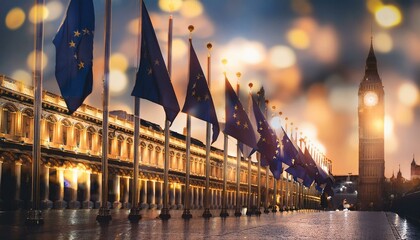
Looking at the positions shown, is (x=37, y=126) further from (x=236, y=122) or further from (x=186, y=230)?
(x=236, y=122)

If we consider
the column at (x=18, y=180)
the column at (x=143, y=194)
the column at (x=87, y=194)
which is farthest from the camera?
the column at (x=143, y=194)

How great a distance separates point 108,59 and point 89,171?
4714 centimetres

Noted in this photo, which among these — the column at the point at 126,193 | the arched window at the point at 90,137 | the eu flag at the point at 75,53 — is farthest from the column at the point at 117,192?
the eu flag at the point at 75,53

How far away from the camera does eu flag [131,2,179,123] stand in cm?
2716

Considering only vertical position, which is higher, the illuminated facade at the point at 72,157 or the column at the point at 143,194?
the illuminated facade at the point at 72,157

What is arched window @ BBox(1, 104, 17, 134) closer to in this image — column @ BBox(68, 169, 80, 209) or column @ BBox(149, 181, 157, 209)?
column @ BBox(68, 169, 80, 209)

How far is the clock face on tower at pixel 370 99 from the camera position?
634 feet

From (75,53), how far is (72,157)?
47.5m

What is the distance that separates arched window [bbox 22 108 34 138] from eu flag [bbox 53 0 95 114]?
38194 mm

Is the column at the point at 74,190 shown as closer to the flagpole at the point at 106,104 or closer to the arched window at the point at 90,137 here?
the arched window at the point at 90,137

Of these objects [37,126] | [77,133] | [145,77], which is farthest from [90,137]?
[37,126]

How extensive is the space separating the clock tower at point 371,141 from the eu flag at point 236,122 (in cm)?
15110

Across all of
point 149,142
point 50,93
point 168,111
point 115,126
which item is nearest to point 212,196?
point 149,142

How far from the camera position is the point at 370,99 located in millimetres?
194250
